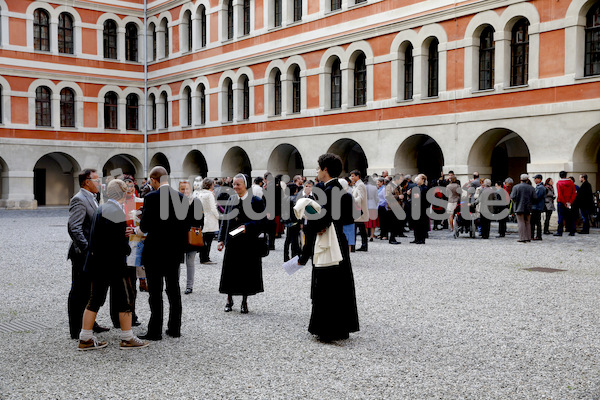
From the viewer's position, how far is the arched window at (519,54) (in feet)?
68.7

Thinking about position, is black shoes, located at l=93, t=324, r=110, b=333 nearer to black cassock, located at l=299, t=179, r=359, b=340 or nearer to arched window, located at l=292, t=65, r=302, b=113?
black cassock, located at l=299, t=179, r=359, b=340

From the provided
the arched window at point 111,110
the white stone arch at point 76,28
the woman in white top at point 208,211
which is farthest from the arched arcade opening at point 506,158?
the white stone arch at point 76,28

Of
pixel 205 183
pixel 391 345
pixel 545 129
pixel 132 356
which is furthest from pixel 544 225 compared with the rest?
pixel 132 356

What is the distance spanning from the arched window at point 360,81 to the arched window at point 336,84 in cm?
89

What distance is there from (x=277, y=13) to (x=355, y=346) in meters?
25.2

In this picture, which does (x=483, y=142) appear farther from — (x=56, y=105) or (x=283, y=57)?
(x=56, y=105)

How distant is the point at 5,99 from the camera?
3369cm

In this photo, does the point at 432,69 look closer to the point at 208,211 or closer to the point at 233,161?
the point at 233,161

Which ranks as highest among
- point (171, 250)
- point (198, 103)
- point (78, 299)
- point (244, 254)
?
point (198, 103)

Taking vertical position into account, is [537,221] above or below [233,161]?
below

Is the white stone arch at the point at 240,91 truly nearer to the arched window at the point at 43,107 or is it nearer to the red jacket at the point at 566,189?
the arched window at the point at 43,107

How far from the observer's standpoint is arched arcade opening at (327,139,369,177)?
89.5 feet

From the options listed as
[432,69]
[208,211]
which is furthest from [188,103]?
[208,211]

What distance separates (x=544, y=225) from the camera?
19312 mm
